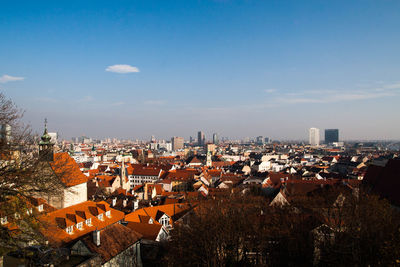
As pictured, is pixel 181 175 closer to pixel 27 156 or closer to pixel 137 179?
pixel 137 179

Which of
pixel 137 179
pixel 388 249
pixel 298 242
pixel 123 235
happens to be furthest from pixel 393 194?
pixel 137 179

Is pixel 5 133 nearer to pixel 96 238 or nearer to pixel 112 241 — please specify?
pixel 96 238

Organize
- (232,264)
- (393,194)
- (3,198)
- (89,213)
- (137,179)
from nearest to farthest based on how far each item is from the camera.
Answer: (3,198) < (232,264) < (89,213) < (393,194) < (137,179)

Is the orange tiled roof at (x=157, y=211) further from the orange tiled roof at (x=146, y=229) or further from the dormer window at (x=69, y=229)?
the dormer window at (x=69, y=229)

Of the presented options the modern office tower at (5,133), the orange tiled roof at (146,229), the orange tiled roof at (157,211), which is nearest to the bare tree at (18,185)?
the modern office tower at (5,133)

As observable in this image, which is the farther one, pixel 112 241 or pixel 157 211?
pixel 157 211

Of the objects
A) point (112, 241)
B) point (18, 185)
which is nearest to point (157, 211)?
point (112, 241)

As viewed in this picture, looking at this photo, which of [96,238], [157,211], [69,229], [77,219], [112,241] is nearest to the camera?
[96,238]

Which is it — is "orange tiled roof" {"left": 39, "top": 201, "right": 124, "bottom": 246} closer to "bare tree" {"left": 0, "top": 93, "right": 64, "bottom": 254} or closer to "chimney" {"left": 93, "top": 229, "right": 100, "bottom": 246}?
"chimney" {"left": 93, "top": 229, "right": 100, "bottom": 246}

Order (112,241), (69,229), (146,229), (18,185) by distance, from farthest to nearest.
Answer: (146,229) < (69,229) < (112,241) < (18,185)

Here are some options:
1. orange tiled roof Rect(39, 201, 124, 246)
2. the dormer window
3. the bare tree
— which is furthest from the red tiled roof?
the bare tree

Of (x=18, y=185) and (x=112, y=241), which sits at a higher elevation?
(x=18, y=185)
